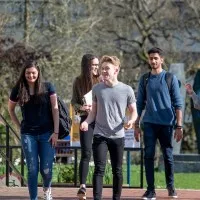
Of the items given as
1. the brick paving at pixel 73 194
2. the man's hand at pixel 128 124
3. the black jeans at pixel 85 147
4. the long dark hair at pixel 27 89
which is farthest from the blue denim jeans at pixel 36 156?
the brick paving at pixel 73 194

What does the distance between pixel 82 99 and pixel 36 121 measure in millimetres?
1051

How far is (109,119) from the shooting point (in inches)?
392

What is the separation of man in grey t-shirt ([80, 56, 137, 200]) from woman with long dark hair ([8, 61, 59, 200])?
17.2 inches

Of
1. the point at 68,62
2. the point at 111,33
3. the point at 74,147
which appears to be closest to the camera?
the point at 74,147

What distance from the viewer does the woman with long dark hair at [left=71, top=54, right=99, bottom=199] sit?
1098cm

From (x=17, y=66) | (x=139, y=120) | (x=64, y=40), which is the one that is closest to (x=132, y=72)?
(x=64, y=40)

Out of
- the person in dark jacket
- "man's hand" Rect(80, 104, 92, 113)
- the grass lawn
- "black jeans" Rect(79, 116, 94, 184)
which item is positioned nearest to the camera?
"man's hand" Rect(80, 104, 92, 113)

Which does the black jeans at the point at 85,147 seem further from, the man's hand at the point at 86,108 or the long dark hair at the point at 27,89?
the long dark hair at the point at 27,89

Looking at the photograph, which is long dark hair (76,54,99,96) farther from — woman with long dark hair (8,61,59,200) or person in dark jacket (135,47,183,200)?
woman with long dark hair (8,61,59,200)

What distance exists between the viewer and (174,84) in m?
11.2

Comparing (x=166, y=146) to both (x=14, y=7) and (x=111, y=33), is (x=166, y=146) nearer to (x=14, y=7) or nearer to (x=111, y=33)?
(x=14, y=7)

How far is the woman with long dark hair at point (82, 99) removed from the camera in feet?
36.0

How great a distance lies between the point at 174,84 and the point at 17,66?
1346 cm

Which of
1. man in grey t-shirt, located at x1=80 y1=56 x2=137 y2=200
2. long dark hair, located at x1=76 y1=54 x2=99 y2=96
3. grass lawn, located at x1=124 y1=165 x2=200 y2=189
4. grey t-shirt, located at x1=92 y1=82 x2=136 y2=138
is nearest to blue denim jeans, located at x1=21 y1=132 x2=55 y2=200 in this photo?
man in grey t-shirt, located at x1=80 y1=56 x2=137 y2=200
